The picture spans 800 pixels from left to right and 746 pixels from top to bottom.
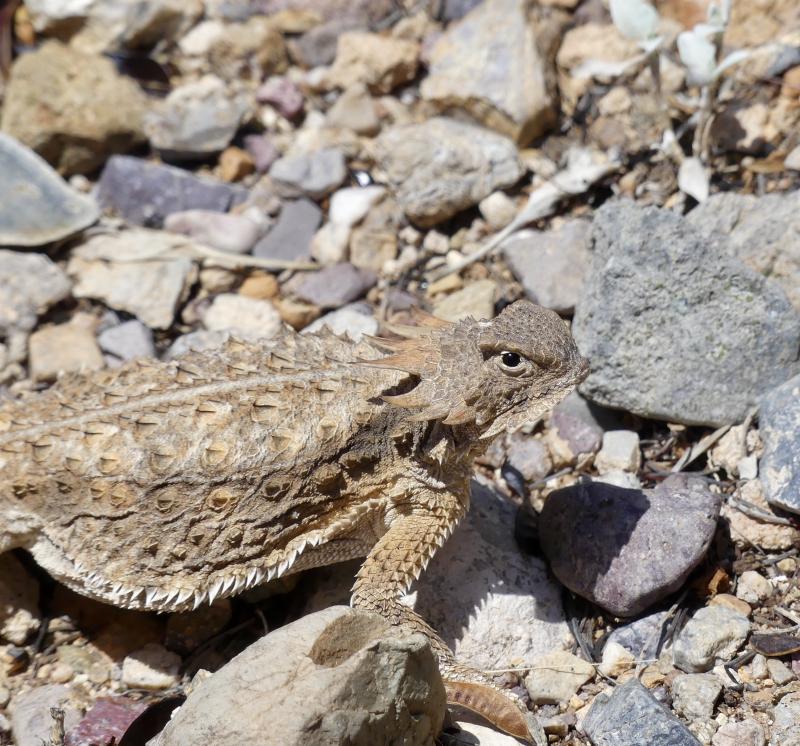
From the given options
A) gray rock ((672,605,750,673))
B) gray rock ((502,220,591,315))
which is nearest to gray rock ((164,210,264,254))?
gray rock ((502,220,591,315))

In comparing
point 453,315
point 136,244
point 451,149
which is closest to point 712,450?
point 453,315

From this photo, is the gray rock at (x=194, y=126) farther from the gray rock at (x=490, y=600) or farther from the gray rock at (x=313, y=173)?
the gray rock at (x=490, y=600)

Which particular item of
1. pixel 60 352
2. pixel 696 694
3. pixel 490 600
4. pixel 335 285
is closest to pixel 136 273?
pixel 60 352

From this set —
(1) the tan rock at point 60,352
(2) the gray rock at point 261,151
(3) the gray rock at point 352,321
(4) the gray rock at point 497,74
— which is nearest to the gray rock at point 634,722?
(3) the gray rock at point 352,321

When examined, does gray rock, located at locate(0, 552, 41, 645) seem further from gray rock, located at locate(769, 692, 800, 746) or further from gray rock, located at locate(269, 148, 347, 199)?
gray rock, located at locate(769, 692, 800, 746)

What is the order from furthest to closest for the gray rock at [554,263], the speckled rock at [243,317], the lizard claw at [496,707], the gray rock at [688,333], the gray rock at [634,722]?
the speckled rock at [243,317] → the gray rock at [554,263] → the gray rock at [688,333] → the lizard claw at [496,707] → the gray rock at [634,722]

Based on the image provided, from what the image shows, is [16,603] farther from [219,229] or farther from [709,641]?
[709,641]
